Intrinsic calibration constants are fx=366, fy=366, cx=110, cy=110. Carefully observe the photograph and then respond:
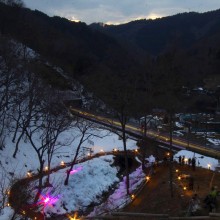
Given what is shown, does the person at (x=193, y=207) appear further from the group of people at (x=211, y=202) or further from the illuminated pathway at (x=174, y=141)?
the illuminated pathway at (x=174, y=141)

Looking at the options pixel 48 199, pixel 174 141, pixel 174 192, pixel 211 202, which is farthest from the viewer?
pixel 174 141

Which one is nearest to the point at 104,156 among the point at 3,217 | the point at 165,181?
the point at 165,181

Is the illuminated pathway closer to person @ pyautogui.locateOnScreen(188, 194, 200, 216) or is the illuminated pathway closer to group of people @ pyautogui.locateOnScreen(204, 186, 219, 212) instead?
person @ pyautogui.locateOnScreen(188, 194, 200, 216)

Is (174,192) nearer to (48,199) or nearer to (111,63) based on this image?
(48,199)

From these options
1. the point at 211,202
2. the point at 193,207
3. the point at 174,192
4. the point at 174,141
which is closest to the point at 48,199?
the point at 174,192

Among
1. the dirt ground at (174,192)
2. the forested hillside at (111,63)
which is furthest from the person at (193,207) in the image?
the forested hillside at (111,63)

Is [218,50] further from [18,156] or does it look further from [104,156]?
[18,156]

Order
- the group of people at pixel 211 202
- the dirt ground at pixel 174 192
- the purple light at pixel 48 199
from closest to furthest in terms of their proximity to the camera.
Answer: the group of people at pixel 211 202, the dirt ground at pixel 174 192, the purple light at pixel 48 199

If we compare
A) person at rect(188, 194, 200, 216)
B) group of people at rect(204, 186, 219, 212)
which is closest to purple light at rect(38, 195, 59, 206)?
person at rect(188, 194, 200, 216)
